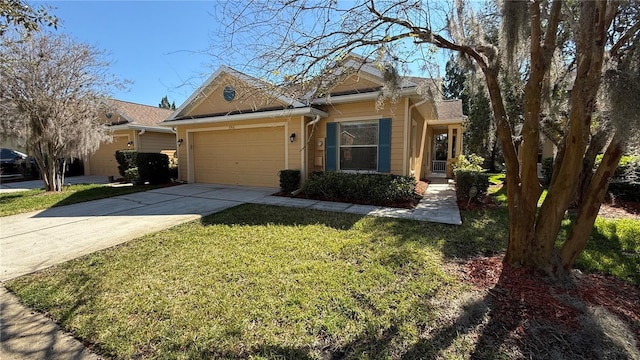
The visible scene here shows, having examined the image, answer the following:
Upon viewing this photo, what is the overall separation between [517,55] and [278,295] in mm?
3797

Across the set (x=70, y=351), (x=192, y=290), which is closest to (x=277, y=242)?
(x=192, y=290)

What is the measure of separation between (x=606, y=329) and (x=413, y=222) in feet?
10.7

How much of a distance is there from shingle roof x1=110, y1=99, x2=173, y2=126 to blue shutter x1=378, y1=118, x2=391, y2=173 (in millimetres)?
12001

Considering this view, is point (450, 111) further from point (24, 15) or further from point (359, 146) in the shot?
point (24, 15)

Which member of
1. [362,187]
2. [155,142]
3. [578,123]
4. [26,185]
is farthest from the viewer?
[155,142]

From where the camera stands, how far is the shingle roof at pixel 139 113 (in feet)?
45.2

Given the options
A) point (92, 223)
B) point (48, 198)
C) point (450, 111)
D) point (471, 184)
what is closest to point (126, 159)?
point (48, 198)

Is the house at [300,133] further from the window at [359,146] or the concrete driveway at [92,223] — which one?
the concrete driveway at [92,223]

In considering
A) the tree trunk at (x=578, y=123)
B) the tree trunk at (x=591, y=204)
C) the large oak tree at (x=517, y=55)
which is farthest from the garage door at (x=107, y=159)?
the tree trunk at (x=591, y=204)

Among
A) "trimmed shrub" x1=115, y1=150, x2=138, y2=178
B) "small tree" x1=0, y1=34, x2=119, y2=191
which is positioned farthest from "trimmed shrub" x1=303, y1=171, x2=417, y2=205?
"trimmed shrub" x1=115, y1=150, x2=138, y2=178

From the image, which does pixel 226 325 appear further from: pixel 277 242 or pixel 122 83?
pixel 122 83

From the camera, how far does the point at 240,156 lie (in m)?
10.6

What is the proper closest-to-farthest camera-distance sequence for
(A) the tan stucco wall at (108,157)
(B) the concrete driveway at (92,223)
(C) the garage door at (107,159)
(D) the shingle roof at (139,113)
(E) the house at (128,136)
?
(B) the concrete driveway at (92,223), (E) the house at (128,136), (D) the shingle roof at (139,113), (A) the tan stucco wall at (108,157), (C) the garage door at (107,159)

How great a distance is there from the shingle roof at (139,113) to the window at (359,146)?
10807 mm
